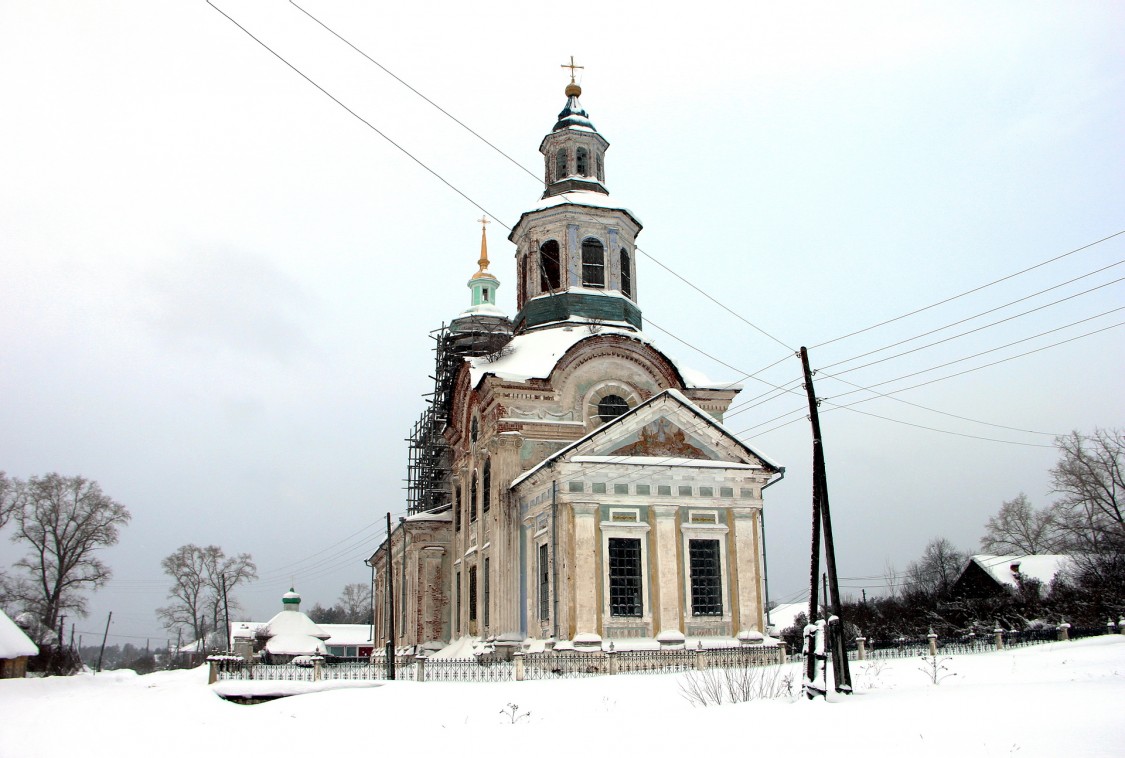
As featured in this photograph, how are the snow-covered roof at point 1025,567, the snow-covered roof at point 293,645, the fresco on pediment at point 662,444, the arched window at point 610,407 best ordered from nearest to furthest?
the fresco on pediment at point 662,444 < the arched window at point 610,407 < the snow-covered roof at point 1025,567 < the snow-covered roof at point 293,645

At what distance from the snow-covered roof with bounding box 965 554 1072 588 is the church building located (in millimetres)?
21442

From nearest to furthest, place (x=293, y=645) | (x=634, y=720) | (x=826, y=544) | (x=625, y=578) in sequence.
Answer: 1. (x=634, y=720)
2. (x=826, y=544)
3. (x=625, y=578)
4. (x=293, y=645)

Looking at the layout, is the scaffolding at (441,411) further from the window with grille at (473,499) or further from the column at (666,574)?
the column at (666,574)

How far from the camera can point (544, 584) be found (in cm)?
2483

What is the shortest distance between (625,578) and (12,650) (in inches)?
703

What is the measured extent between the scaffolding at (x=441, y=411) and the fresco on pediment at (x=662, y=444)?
47.1 ft

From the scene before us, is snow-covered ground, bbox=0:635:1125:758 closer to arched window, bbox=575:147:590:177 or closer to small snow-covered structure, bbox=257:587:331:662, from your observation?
arched window, bbox=575:147:590:177

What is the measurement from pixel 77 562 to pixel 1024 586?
134 feet

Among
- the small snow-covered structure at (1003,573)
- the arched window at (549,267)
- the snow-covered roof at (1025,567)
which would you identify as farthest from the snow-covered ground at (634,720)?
the snow-covered roof at (1025,567)

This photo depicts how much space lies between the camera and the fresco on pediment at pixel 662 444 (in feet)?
80.8

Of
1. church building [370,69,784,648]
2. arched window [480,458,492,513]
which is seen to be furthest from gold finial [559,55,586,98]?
arched window [480,458,492,513]

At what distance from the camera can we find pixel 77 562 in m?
40.6

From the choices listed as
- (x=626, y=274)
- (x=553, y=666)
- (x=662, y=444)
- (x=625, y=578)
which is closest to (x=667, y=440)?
(x=662, y=444)

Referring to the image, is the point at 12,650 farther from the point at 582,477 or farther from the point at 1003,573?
the point at 1003,573
